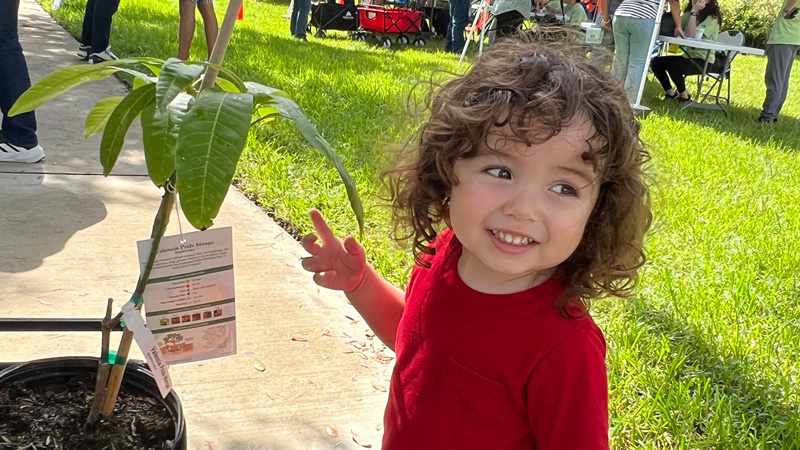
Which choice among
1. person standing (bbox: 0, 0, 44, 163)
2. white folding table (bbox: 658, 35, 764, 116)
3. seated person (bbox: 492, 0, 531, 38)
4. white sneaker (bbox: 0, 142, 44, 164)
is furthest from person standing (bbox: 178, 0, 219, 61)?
white folding table (bbox: 658, 35, 764, 116)

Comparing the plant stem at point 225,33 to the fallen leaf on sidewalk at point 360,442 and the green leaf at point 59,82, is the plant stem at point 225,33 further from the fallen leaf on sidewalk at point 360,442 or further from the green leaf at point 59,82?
the fallen leaf on sidewalk at point 360,442

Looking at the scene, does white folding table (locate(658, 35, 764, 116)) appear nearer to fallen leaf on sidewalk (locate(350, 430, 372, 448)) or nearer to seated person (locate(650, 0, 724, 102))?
seated person (locate(650, 0, 724, 102))

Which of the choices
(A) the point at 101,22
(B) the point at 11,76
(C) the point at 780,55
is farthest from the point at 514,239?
(C) the point at 780,55

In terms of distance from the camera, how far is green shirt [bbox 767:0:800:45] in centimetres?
727

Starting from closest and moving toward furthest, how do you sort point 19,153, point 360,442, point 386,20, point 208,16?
point 360,442, point 19,153, point 208,16, point 386,20

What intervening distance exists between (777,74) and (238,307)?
6712mm

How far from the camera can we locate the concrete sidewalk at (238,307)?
6.61 feet

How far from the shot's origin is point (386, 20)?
34.0 ft

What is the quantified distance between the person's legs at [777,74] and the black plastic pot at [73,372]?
7.43 m

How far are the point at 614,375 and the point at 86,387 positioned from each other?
150 cm

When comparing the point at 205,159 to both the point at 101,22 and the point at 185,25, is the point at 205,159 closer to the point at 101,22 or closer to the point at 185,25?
the point at 185,25

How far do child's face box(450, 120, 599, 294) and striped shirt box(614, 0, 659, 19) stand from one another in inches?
248

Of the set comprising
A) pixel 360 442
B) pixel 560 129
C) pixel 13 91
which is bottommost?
pixel 360 442

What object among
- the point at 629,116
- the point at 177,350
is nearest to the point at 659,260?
the point at 629,116
